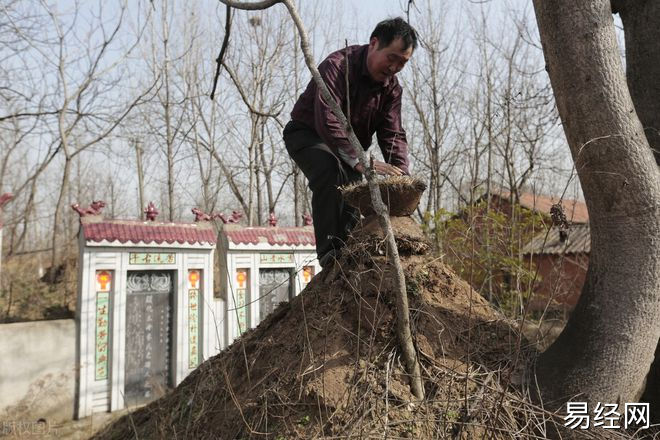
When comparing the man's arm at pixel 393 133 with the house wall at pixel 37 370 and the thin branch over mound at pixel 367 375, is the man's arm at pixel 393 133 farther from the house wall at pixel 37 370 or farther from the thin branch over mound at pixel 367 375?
the house wall at pixel 37 370

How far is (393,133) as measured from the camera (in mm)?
3164

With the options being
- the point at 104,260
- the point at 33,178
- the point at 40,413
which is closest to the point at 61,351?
the point at 40,413

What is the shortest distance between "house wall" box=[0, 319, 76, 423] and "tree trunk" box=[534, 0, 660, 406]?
7.10 m

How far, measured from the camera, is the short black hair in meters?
2.58

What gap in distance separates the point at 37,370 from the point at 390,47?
6912 mm

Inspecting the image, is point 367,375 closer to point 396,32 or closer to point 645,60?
point 396,32

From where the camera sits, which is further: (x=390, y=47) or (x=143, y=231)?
(x=143, y=231)

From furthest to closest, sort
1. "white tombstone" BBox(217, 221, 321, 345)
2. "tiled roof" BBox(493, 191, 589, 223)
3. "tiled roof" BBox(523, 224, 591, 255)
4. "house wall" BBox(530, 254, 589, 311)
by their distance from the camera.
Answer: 1. "white tombstone" BBox(217, 221, 321, 345)
2. "tiled roof" BBox(493, 191, 589, 223)
3. "tiled roof" BBox(523, 224, 591, 255)
4. "house wall" BBox(530, 254, 589, 311)

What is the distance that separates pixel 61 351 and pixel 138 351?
111 cm

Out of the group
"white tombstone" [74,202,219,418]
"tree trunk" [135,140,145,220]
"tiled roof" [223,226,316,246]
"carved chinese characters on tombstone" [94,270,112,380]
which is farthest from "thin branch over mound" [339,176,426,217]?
"tree trunk" [135,140,145,220]

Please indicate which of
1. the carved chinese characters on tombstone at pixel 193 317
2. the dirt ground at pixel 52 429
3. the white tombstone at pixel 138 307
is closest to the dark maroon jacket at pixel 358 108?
the dirt ground at pixel 52 429

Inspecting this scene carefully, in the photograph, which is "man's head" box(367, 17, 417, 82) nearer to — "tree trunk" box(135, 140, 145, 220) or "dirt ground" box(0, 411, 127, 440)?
"dirt ground" box(0, 411, 127, 440)

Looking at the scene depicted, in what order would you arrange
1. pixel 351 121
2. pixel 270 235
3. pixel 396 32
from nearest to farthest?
pixel 396 32 < pixel 351 121 < pixel 270 235

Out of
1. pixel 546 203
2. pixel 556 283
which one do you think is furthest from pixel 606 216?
pixel 546 203
